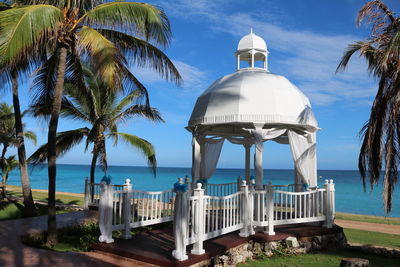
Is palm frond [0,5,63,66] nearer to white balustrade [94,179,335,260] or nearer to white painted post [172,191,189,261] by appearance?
white balustrade [94,179,335,260]

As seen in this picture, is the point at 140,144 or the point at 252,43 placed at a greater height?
the point at 252,43

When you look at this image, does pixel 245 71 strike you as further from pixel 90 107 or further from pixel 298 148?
pixel 90 107

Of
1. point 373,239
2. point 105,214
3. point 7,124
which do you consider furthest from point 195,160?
point 7,124

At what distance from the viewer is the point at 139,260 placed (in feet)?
22.1

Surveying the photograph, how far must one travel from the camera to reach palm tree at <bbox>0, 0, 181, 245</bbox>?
7125mm

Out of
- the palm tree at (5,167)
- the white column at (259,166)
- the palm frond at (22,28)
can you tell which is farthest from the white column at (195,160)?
the palm tree at (5,167)

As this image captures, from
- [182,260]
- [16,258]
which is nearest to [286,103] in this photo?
[182,260]

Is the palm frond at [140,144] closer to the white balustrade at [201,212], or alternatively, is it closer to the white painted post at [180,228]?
the white balustrade at [201,212]

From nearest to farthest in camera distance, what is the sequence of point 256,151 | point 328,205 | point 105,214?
point 105,214
point 256,151
point 328,205

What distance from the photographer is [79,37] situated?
850cm

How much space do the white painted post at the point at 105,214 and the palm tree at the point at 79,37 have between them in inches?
68.1

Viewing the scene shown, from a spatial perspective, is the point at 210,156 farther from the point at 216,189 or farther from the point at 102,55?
the point at 102,55

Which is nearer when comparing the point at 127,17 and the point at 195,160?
the point at 127,17

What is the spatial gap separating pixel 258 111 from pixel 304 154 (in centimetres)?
216
